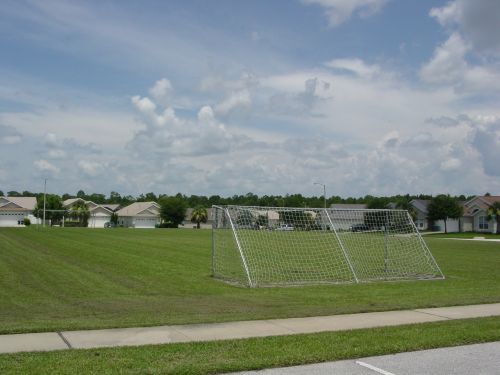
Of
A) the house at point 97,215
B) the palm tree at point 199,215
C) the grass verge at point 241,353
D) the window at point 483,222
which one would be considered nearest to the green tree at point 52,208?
the house at point 97,215

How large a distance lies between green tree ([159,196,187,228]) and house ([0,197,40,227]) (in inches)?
939

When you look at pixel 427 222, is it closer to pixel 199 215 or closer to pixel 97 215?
pixel 199 215

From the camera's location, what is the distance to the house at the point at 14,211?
349 feet

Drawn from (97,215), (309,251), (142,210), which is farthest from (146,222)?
(309,251)

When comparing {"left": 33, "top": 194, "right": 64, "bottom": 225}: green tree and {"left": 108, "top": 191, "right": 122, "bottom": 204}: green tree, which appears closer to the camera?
{"left": 33, "top": 194, "right": 64, "bottom": 225}: green tree

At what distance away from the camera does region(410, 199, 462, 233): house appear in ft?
305

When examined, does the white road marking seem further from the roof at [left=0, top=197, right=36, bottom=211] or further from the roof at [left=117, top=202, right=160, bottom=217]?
the roof at [left=0, top=197, right=36, bottom=211]

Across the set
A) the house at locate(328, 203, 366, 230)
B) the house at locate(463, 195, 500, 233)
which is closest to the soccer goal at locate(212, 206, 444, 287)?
the house at locate(328, 203, 366, 230)

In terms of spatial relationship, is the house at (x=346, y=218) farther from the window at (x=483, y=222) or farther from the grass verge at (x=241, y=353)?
the window at (x=483, y=222)

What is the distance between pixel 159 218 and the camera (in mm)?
113938

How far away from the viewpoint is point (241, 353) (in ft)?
25.0

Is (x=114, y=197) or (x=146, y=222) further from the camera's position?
(x=114, y=197)

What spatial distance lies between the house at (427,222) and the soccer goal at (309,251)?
6663cm

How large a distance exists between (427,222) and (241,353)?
308 ft
